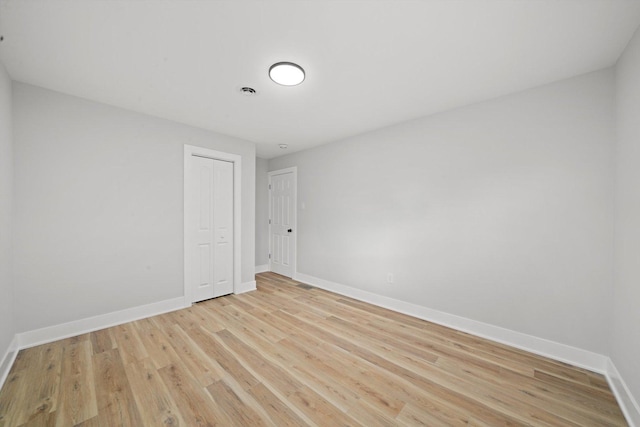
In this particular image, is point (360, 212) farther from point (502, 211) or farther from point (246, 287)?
point (246, 287)

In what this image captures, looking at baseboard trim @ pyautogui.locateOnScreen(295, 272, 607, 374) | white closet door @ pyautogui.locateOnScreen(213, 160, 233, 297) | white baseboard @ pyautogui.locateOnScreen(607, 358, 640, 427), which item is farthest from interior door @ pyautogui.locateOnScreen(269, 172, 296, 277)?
white baseboard @ pyautogui.locateOnScreen(607, 358, 640, 427)

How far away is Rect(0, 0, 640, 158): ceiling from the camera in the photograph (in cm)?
146

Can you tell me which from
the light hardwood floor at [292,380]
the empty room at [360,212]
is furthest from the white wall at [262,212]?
the light hardwood floor at [292,380]

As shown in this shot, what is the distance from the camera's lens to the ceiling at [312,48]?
1455mm

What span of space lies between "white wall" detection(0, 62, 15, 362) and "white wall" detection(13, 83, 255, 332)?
0.44 ft

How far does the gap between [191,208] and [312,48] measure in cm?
269

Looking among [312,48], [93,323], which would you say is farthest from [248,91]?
[93,323]

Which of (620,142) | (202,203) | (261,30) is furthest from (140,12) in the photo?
(620,142)

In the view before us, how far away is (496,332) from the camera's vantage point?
246 centimetres

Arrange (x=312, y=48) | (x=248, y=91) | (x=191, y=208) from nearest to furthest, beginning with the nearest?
(x=312, y=48)
(x=248, y=91)
(x=191, y=208)

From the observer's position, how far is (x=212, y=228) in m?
3.63

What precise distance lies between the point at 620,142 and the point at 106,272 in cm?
510

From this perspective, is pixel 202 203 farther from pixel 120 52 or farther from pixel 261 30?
pixel 261 30

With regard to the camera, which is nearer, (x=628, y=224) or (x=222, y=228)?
(x=628, y=224)
